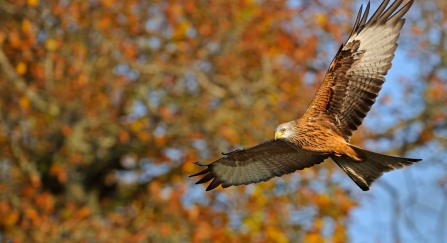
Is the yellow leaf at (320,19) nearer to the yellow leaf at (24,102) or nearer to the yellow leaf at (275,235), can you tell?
the yellow leaf at (275,235)

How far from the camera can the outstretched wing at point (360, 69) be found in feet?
19.1

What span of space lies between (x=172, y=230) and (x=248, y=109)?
73.7 inches

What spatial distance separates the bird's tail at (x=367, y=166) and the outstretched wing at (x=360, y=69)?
0.60 ft

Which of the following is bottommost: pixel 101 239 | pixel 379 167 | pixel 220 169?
pixel 379 167

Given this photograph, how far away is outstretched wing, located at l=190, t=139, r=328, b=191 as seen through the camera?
630 cm

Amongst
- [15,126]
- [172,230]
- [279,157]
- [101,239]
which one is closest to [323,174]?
[172,230]

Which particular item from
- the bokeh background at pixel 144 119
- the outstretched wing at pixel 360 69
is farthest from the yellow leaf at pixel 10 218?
the outstretched wing at pixel 360 69

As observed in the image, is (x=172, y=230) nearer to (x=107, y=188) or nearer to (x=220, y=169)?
(x=107, y=188)

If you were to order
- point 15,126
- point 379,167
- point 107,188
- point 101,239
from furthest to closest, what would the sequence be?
1. point 107,188
2. point 15,126
3. point 101,239
4. point 379,167

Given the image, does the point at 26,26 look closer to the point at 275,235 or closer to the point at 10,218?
the point at 10,218

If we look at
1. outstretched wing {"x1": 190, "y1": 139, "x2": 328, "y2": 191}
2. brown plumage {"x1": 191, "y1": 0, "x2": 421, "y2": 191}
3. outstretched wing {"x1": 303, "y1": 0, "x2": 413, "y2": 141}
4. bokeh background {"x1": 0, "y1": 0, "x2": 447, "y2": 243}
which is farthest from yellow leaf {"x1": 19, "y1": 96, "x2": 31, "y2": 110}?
outstretched wing {"x1": 303, "y1": 0, "x2": 413, "y2": 141}

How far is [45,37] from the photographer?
1154 cm

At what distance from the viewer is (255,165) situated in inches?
252

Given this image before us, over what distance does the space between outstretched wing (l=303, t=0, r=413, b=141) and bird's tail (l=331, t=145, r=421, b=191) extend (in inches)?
7.2
